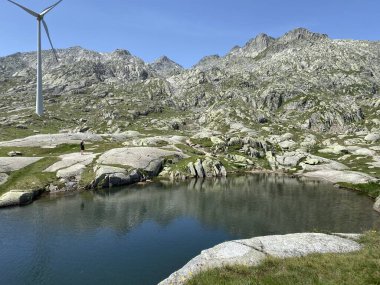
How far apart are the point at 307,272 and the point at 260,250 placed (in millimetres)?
9373

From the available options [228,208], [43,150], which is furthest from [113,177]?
[228,208]

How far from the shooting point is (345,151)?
192250 millimetres

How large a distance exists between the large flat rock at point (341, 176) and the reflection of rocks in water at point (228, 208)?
1187 cm

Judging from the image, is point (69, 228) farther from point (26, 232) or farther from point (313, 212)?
point (313, 212)

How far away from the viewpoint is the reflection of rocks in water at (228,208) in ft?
239

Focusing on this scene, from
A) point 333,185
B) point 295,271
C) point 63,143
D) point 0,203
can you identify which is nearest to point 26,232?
point 0,203

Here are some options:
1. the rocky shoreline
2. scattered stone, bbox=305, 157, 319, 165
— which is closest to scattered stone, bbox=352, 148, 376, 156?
the rocky shoreline

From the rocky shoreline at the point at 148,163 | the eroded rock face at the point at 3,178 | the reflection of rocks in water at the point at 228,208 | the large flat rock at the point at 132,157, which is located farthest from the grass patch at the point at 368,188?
the eroded rock face at the point at 3,178

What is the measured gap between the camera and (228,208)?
294 ft

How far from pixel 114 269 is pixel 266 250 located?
24.1m

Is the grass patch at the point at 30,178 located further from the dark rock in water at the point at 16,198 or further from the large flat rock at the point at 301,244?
the large flat rock at the point at 301,244

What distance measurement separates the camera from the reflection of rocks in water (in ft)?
239

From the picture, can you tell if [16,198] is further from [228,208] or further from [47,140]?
[47,140]

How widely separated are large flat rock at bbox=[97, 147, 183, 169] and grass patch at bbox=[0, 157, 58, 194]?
18962 mm
